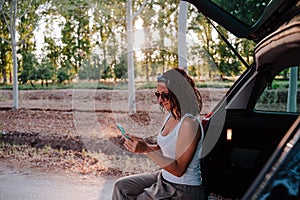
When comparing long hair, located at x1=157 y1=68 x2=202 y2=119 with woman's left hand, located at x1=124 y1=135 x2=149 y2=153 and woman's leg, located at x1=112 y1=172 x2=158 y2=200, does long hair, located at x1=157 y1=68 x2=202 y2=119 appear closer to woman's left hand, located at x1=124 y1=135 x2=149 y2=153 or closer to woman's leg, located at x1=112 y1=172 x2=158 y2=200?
woman's left hand, located at x1=124 y1=135 x2=149 y2=153

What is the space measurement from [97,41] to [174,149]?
9340 millimetres

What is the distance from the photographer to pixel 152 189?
235cm

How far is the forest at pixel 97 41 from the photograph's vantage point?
640 cm

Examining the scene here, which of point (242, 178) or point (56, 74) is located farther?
point (56, 74)

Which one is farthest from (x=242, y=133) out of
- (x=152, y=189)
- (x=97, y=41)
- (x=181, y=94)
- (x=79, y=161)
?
(x=97, y=41)

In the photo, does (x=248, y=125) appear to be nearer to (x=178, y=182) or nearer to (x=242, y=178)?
(x=242, y=178)

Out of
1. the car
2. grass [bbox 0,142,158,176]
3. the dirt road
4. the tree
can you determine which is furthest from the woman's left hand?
the tree

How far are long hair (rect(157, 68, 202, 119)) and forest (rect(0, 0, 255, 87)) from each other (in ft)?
7.61

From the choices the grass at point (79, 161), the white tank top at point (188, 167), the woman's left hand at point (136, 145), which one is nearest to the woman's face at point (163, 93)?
the white tank top at point (188, 167)

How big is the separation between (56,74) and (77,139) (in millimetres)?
4816

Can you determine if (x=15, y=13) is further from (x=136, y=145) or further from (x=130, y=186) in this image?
(x=136, y=145)

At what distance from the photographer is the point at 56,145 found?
7027 mm

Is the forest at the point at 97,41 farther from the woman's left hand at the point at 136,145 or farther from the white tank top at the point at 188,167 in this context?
the woman's left hand at the point at 136,145

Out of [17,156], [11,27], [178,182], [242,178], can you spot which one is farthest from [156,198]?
A: [11,27]
